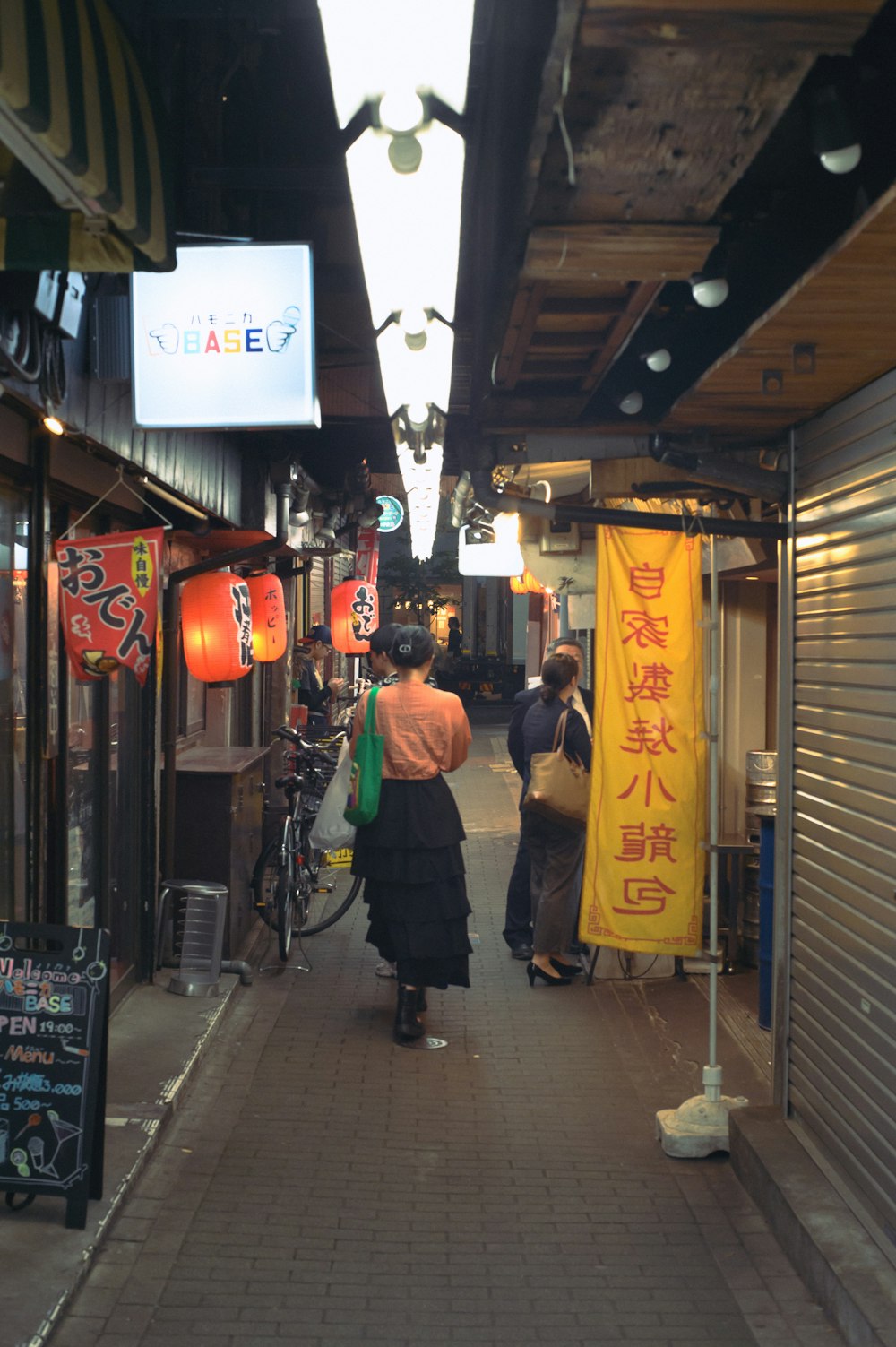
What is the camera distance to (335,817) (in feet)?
26.9

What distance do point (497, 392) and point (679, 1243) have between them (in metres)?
3.92

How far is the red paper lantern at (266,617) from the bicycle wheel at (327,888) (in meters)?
1.96

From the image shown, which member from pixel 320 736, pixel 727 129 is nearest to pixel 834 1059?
pixel 727 129

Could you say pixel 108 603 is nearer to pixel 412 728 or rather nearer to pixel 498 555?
pixel 412 728

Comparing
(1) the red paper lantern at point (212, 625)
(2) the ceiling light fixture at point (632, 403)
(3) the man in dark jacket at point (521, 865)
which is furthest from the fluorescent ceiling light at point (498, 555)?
(2) the ceiling light fixture at point (632, 403)

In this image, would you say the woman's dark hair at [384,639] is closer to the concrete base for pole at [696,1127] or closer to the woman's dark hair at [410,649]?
the woman's dark hair at [410,649]

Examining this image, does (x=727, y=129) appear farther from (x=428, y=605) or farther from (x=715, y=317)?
(x=428, y=605)

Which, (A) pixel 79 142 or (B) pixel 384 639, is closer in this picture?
(A) pixel 79 142

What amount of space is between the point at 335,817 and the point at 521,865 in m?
2.01

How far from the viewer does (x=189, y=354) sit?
621cm

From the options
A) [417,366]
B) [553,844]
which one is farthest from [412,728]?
[417,366]

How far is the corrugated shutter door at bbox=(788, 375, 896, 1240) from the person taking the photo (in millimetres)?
4590

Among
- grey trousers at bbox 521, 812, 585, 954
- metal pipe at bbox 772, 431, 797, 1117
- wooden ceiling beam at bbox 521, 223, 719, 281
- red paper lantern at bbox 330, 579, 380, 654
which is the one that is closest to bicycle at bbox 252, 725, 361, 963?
grey trousers at bbox 521, 812, 585, 954

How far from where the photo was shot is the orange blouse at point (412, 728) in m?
7.83
